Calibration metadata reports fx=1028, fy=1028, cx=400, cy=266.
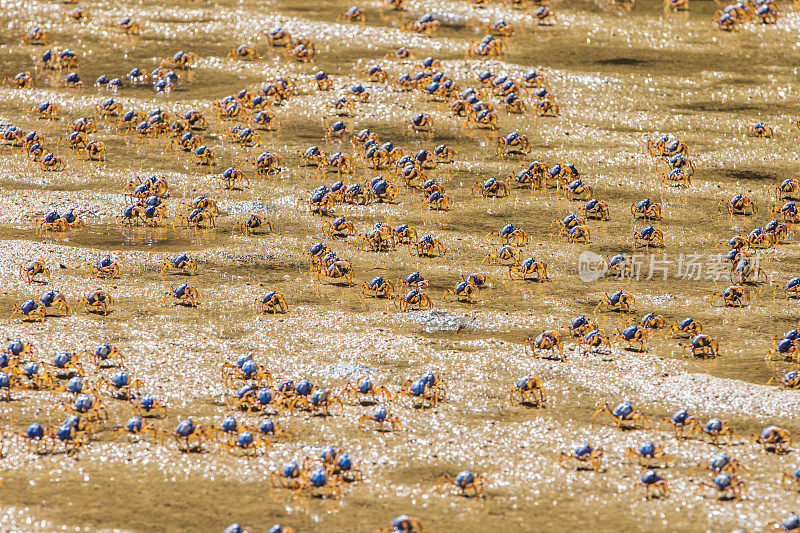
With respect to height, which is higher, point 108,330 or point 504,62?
point 504,62

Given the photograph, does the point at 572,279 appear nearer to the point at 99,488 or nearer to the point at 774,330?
the point at 774,330

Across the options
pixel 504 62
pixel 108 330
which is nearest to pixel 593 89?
pixel 504 62

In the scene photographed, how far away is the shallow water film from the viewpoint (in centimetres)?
1496

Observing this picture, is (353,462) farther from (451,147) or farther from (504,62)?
(504,62)

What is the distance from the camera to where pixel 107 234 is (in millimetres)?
22969

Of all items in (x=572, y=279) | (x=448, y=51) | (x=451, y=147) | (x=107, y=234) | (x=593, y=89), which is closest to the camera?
(x=572, y=279)

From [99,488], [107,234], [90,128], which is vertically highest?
[90,128]

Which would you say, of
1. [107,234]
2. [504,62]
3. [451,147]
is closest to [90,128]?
[107,234]

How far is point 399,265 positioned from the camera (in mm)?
21844

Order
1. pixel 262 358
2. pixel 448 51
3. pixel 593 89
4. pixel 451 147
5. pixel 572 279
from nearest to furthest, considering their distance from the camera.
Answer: pixel 262 358 → pixel 572 279 → pixel 451 147 → pixel 593 89 → pixel 448 51

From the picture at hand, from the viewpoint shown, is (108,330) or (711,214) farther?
(711,214)

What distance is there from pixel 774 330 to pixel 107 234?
14199 millimetres

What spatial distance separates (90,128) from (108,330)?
10620 millimetres

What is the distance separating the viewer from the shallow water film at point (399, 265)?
15.0 meters
